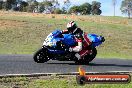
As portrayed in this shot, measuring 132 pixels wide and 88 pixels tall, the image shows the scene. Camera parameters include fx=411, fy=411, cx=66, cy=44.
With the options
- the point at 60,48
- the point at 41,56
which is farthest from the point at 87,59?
the point at 41,56

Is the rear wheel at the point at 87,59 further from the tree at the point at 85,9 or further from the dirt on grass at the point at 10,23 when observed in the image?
the tree at the point at 85,9

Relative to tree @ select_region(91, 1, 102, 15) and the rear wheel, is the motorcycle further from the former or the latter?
tree @ select_region(91, 1, 102, 15)

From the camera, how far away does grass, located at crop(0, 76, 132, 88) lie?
842cm

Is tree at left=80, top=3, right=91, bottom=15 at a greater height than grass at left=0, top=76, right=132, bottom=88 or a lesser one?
lesser

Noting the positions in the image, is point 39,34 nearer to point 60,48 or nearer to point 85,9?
point 60,48

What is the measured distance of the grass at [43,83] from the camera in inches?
332

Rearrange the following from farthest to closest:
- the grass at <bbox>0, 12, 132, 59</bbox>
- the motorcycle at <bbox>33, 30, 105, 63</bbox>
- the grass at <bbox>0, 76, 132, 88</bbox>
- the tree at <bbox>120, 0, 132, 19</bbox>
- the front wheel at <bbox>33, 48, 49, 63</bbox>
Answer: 1. the tree at <bbox>120, 0, 132, 19</bbox>
2. the grass at <bbox>0, 12, 132, 59</bbox>
3. the motorcycle at <bbox>33, 30, 105, 63</bbox>
4. the front wheel at <bbox>33, 48, 49, 63</bbox>
5. the grass at <bbox>0, 76, 132, 88</bbox>

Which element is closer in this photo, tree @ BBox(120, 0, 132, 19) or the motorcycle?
the motorcycle

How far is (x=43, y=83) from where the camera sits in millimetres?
8773

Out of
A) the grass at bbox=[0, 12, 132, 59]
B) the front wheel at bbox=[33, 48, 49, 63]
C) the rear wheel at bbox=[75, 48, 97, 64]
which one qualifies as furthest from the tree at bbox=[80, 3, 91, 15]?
the front wheel at bbox=[33, 48, 49, 63]

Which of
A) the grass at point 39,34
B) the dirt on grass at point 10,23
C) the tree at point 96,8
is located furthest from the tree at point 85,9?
the dirt on grass at point 10,23

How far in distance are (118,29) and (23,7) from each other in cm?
5839

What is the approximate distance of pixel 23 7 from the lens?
321ft

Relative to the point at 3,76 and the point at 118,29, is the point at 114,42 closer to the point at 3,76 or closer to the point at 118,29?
the point at 118,29
